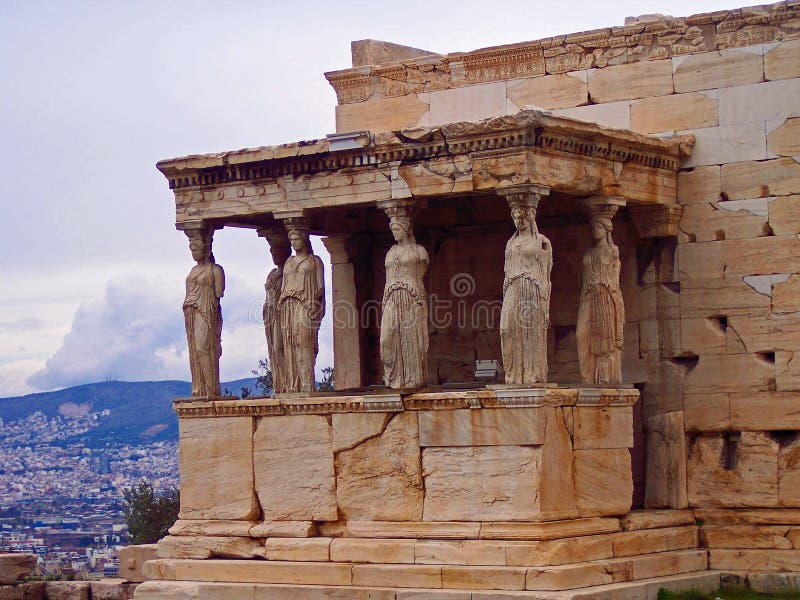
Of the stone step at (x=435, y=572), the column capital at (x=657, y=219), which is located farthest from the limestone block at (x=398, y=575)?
the column capital at (x=657, y=219)

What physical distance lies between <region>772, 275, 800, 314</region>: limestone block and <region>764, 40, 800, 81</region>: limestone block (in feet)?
6.24

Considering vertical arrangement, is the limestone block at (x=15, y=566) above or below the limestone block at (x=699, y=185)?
below

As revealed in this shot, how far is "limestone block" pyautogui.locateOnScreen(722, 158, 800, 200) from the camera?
767 inches

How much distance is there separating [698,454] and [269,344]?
4195 mm

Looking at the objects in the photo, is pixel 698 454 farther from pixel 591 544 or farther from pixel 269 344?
pixel 269 344

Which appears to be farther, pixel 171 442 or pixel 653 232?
pixel 171 442

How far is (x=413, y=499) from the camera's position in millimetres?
18703

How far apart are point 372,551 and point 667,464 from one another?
124 inches

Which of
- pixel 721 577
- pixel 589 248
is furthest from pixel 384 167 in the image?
pixel 721 577

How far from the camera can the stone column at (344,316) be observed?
21594 millimetres

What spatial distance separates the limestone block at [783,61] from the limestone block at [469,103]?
8.93ft

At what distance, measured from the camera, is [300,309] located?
19547 mm

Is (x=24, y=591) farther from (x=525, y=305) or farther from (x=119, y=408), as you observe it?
(x=119, y=408)

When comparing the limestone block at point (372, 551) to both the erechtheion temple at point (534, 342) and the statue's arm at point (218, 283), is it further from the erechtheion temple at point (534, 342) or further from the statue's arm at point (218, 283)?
the statue's arm at point (218, 283)
